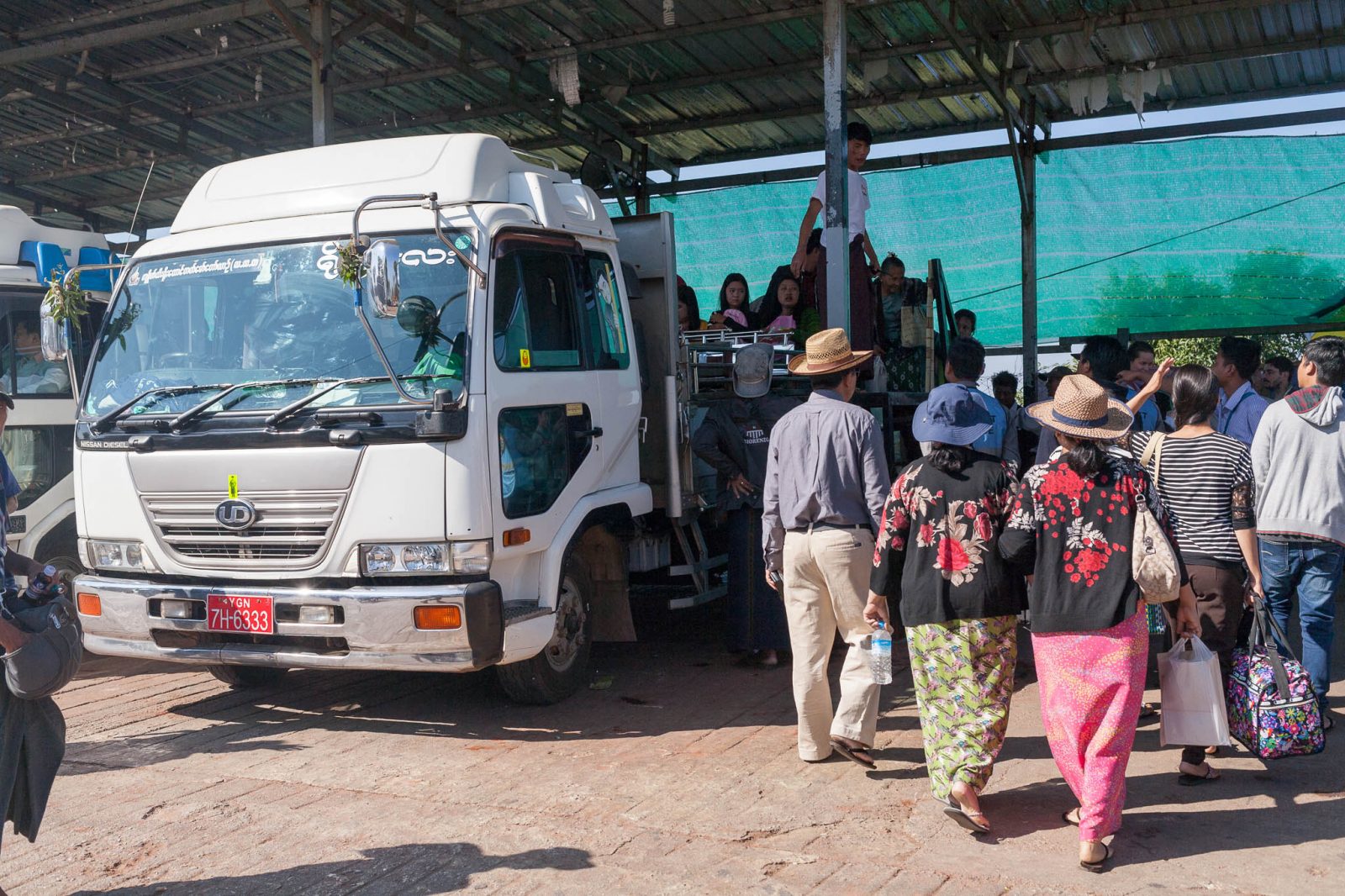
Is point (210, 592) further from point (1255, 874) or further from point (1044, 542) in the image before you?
point (1255, 874)

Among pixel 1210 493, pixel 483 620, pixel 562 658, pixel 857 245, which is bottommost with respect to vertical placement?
pixel 562 658

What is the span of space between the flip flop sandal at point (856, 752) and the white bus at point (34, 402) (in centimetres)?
496

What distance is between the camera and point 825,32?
8.24 metres

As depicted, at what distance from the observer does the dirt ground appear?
386 centimetres

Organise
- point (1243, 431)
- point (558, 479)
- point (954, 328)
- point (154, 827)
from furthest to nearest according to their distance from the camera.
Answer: point (954, 328), point (1243, 431), point (558, 479), point (154, 827)

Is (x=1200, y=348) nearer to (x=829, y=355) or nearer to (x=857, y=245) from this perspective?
(x=857, y=245)

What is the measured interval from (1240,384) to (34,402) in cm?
712

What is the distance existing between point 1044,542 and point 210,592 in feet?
12.0

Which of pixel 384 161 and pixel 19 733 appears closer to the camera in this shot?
pixel 19 733

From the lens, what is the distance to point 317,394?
5172mm

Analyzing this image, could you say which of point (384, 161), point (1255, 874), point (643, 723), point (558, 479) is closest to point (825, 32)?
point (384, 161)

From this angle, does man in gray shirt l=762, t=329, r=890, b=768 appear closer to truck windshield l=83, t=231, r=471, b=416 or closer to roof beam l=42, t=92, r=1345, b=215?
truck windshield l=83, t=231, r=471, b=416

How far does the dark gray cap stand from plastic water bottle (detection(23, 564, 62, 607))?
156 inches

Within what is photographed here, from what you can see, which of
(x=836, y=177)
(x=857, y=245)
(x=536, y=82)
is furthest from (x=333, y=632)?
(x=536, y=82)
